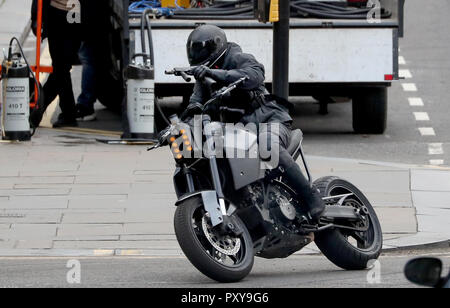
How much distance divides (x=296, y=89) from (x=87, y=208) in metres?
4.74

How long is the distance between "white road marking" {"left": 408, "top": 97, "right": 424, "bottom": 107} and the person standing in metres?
5.12

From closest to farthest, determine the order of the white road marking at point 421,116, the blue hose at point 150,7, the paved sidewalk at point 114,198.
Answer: the paved sidewalk at point 114,198, the blue hose at point 150,7, the white road marking at point 421,116

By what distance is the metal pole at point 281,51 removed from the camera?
1192 cm

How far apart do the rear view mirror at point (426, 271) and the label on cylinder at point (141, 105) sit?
9773 mm

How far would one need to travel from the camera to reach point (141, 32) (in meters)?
14.4

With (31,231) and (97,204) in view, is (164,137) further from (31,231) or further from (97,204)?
(97,204)

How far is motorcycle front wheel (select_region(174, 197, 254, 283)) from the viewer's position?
7.59 meters

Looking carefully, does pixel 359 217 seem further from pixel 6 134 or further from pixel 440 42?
pixel 440 42

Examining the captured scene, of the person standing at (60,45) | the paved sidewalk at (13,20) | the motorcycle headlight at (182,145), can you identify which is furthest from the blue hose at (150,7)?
the motorcycle headlight at (182,145)

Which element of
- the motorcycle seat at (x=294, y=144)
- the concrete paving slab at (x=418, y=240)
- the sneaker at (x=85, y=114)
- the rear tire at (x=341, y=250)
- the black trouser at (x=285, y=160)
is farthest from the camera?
the sneaker at (x=85, y=114)

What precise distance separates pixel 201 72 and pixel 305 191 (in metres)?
1.08

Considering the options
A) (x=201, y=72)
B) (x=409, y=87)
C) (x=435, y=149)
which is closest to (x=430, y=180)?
(x=435, y=149)

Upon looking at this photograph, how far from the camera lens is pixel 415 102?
18.1 metres

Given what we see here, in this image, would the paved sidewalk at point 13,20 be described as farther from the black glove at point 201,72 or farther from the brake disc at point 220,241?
the brake disc at point 220,241
